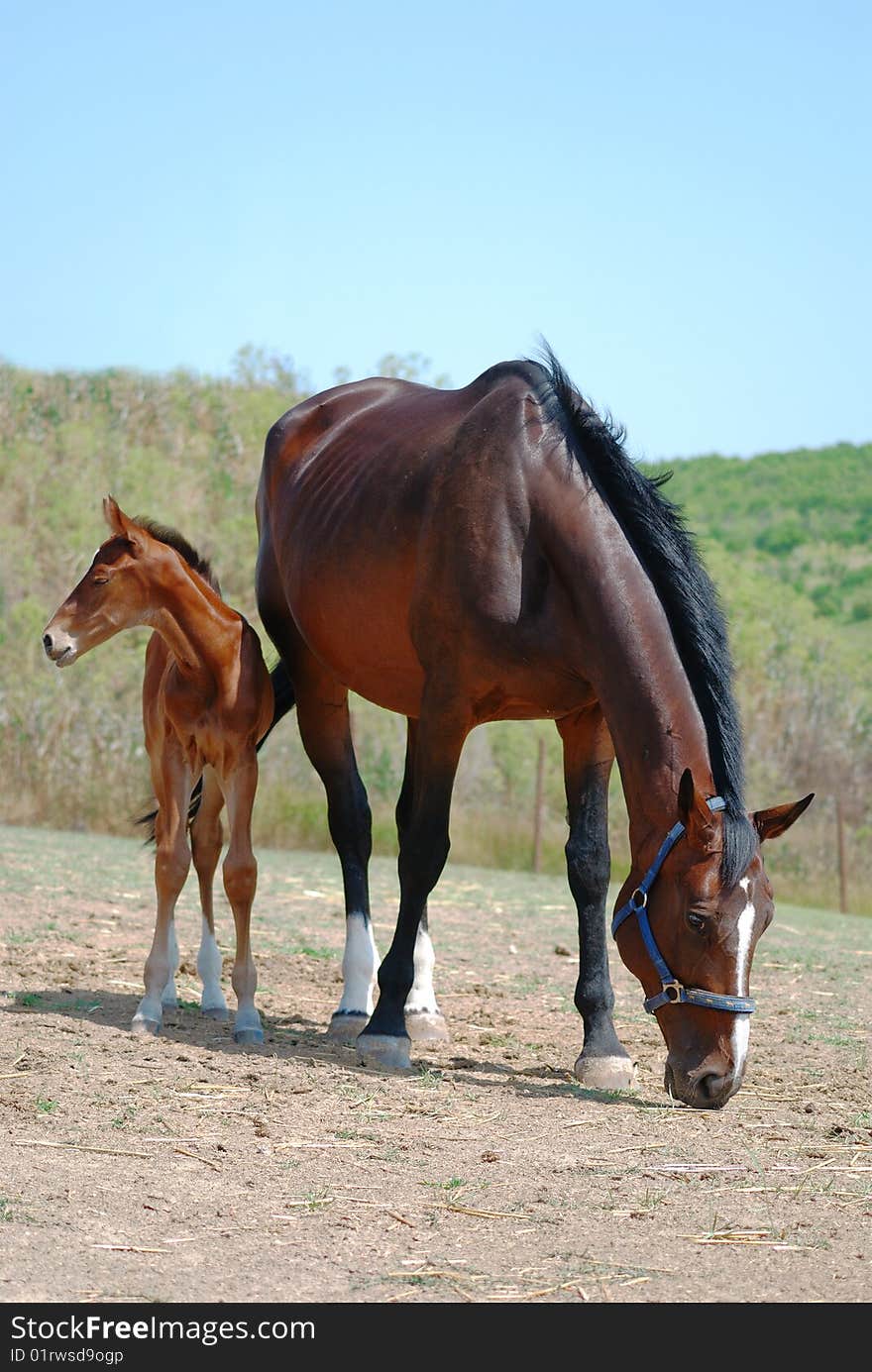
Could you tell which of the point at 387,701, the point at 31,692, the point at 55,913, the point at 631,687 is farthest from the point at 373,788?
the point at 631,687

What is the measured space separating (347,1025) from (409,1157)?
2053 millimetres

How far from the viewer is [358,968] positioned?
6906 millimetres

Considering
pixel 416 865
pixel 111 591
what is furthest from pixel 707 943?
pixel 111 591

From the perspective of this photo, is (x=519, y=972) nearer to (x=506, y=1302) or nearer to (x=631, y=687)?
(x=631, y=687)

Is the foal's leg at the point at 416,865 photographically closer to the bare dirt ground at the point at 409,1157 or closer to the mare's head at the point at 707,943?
the bare dirt ground at the point at 409,1157

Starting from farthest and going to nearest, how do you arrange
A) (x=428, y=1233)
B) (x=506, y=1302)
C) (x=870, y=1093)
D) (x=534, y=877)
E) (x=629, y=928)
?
(x=534, y=877), (x=870, y=1093), (x=629, y=928), (x=428, y=1233), (x=506, y=1302)

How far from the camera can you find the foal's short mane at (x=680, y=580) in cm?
526

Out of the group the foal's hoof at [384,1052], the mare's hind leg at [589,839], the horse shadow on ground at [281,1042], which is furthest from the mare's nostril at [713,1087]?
the foal's hoof at [384,1052]

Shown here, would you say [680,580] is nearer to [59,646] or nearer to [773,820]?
[773,820]

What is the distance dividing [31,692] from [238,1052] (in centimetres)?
1599

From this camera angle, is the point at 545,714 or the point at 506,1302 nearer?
the point at 506,1302

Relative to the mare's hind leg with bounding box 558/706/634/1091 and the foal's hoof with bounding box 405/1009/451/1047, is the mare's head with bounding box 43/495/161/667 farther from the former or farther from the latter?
the foal's hoof with bounding box 405/1009/451/1047

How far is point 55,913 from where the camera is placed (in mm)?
9383

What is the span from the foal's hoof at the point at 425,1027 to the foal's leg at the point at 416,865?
0.68 meters
